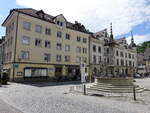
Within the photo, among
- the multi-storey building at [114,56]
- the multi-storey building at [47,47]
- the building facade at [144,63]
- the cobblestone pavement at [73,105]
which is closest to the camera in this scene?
the cobblestone pavement at [73,105]

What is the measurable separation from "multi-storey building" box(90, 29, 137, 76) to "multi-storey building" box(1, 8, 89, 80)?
3774 millimetres

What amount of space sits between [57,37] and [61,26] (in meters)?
3.03

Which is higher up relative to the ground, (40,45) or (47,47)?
(40,45)

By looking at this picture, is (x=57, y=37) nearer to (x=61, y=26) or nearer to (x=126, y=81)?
(x=61, y=26)

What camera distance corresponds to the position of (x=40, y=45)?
30.2 meters

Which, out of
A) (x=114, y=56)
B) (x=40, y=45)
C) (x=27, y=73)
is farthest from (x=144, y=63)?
(x=27, y=73)

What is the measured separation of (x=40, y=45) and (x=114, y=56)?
2540cm

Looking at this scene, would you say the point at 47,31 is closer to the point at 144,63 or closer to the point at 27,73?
the point at 27,73

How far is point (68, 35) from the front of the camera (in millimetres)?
35875

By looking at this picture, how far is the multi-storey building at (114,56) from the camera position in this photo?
134 feet

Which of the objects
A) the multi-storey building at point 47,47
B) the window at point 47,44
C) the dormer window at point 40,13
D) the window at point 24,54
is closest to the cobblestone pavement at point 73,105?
the multi-storey building at point 47,47

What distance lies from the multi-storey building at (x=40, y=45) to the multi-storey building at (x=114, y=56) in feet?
12.4

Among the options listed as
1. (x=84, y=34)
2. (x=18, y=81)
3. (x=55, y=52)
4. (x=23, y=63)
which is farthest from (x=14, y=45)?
(x=84, y=34)

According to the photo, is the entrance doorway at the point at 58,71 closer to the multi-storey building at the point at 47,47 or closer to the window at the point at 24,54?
the multi-storey building at the point at 47,47
